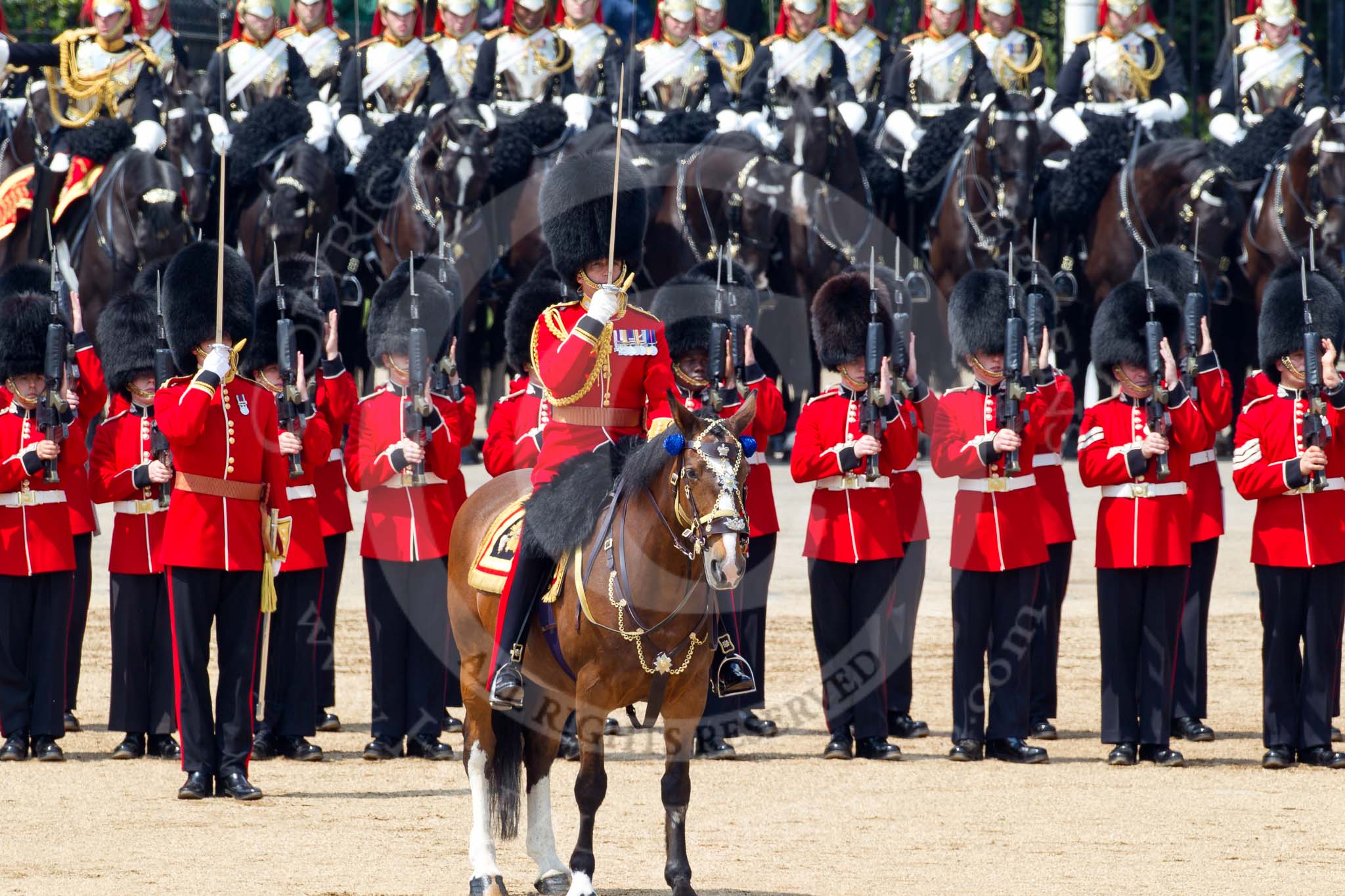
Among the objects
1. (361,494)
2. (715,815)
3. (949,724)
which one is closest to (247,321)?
(715,815)

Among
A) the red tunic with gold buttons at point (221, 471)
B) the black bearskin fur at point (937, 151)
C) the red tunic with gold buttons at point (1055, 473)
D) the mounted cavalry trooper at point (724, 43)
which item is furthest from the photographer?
the mounted cavalry trooper at point (724, 43)

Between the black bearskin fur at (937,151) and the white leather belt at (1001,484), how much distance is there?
7.36 metres

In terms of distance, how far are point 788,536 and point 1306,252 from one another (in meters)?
3.32

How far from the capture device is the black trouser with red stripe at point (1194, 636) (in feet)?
25.0

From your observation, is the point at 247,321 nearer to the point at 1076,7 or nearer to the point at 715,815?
the point at 715,815

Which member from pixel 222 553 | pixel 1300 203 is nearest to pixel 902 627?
pixel 222 553

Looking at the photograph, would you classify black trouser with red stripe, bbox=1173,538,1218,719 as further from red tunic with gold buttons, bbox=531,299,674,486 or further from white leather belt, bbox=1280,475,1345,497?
red tunic with gold buttons, bbox=531,299,674,486

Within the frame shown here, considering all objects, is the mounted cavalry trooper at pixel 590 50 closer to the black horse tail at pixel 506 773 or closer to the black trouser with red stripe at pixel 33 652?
the black trouser with red stripe at pixel 33 652

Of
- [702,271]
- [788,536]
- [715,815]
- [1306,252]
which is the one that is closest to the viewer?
[715,815]

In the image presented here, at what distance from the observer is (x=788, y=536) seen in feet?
39.0

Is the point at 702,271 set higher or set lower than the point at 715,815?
higher

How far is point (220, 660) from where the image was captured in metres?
6.70

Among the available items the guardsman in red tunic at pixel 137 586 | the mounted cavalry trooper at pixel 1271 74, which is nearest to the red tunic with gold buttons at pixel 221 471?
the guardsman in red tunic at pixel 137 586

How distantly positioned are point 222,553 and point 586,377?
1.28 meters
